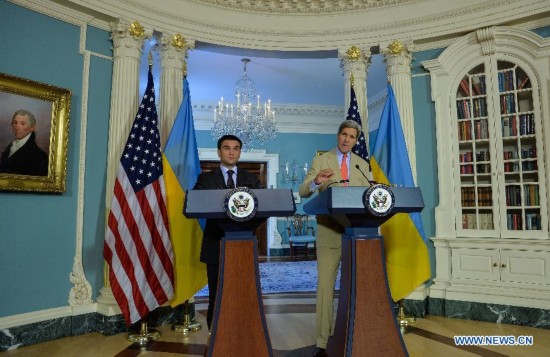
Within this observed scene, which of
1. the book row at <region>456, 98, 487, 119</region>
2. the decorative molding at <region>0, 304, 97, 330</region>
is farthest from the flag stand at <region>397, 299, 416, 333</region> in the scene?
the decorative molding at <region>0, 304, 97, 330</region>

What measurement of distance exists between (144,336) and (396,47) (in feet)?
11.8

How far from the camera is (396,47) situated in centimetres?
406

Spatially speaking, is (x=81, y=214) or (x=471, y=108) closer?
(x=81, y=214)

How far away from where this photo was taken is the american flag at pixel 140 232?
299 centimetres

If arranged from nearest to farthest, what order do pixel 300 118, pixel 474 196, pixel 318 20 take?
pixel 474 196 < pixel 318 20 < pixel 300 118

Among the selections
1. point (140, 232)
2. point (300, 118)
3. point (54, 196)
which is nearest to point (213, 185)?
point (140, 232)

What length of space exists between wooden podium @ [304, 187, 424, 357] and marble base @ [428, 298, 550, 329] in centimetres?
208

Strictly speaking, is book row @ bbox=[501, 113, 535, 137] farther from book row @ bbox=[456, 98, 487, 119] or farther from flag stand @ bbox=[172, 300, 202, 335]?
flag stand @ bbox=[172, 300, 202, 335]

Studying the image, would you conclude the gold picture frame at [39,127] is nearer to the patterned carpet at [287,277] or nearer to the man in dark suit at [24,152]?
the man in dark suit at [24,152]

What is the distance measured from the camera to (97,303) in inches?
131

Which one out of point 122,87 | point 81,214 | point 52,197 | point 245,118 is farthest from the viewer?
point 245,118

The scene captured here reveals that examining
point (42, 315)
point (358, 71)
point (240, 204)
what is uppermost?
point (358, 71)

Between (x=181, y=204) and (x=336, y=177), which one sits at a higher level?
(x=336, y=177)

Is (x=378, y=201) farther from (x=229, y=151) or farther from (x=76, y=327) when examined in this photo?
(x=76, y=327)
